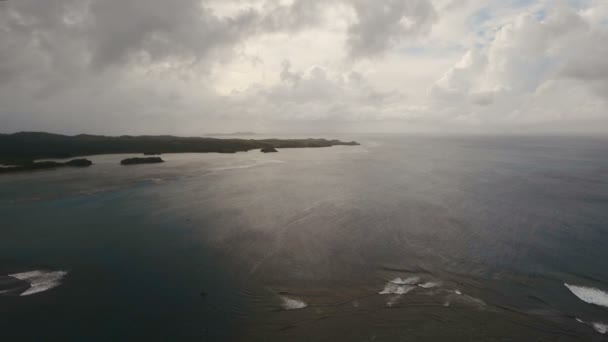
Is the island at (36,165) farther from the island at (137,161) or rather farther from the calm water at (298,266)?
the calm water at (298,266)

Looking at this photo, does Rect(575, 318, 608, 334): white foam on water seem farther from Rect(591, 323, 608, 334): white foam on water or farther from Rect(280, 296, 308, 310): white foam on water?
Rect(280, 296, 308, 310): white foam on water

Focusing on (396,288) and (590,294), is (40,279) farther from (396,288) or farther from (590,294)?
(590,294)

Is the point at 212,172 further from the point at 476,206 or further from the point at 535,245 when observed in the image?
the point at 535,245

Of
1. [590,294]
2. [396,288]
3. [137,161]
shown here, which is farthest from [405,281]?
[137,161]

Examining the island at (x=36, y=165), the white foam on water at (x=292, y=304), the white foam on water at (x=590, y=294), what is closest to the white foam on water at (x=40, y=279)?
the white foam on water at (x=292, y=304)

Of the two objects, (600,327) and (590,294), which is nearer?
(600,327)
